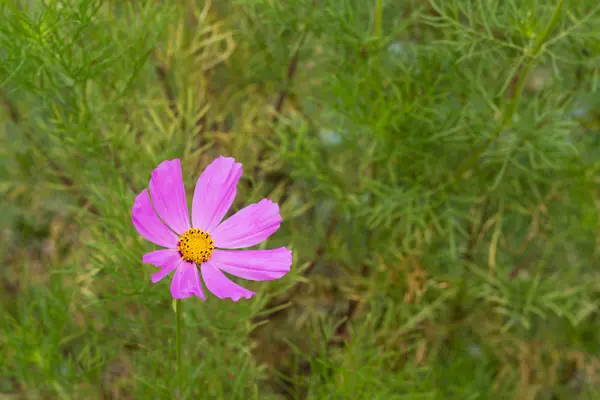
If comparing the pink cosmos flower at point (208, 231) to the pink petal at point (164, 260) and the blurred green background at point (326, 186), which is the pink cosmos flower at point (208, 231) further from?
the blurred green background at point (326, 186)

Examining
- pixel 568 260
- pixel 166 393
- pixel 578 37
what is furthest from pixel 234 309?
pixel 568 260

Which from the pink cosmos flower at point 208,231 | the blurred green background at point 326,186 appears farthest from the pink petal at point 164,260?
the blurred green background at point 326,186

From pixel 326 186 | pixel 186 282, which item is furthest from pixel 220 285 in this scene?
pixel 326 186

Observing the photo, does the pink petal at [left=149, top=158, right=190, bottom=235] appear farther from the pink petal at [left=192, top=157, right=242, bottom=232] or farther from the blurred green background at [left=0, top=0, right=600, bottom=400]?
the blurred green background at [left=0, top=0, right=600, bottom=400]

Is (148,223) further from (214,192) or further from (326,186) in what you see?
(326,186)

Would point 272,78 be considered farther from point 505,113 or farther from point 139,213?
point 139,213

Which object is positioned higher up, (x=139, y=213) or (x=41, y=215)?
(x=41, y=215)
